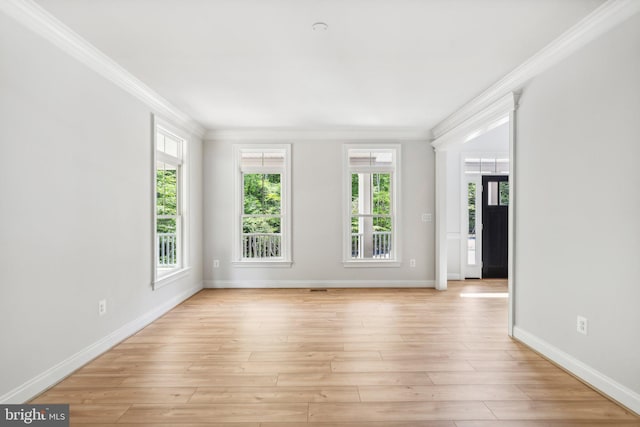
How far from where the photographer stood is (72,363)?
2666mm

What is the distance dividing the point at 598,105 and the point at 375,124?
3118mm

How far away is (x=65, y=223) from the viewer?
2631mm

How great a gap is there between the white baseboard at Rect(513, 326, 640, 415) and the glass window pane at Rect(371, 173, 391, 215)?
2.99 m

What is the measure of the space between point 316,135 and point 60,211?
12.6 feet

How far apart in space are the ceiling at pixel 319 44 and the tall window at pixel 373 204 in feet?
5.45

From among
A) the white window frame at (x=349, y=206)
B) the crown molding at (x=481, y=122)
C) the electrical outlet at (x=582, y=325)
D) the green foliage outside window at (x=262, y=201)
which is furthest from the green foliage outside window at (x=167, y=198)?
the electrical outlet at (x=582, y=325)


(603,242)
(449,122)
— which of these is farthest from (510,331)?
(449,122)

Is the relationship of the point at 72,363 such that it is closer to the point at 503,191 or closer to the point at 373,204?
the point at 373,204

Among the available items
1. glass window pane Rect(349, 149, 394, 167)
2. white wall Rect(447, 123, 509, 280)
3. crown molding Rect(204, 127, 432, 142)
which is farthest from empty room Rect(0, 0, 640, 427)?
white wall Rect(447, 123, 509, 280)

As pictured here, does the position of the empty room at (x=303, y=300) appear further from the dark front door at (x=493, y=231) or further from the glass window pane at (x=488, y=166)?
the glass window pane at (x=488, y=166)

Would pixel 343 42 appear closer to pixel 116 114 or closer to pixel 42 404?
pixel 116 114

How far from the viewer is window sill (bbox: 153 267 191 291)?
4.12 meters

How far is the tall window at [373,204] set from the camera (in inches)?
230

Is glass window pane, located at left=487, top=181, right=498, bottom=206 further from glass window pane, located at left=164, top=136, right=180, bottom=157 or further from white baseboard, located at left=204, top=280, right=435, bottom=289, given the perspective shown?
glass window pane, located at left=164, top=136, right=180, bottom=157
